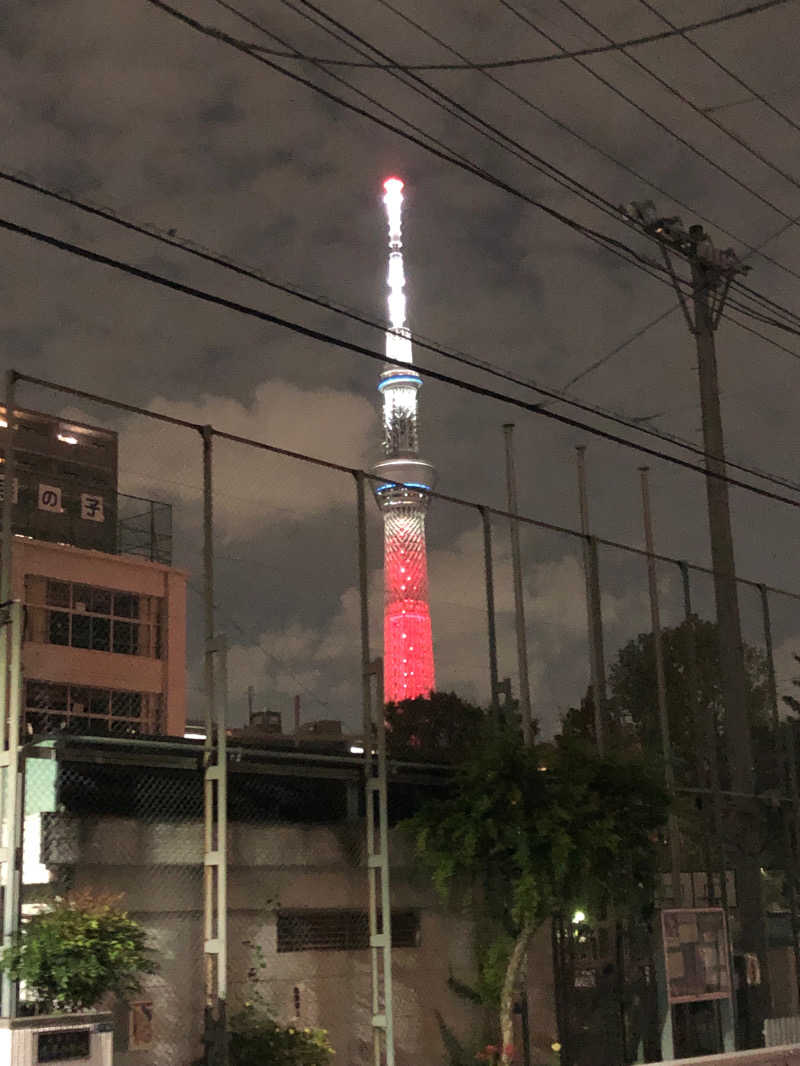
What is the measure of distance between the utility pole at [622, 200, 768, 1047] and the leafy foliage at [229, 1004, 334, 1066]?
7208 millimetres

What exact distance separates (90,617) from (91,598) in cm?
239

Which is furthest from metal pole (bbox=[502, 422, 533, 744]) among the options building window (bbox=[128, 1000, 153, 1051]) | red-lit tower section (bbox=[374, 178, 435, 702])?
red-lit tower section (bbox=[374, 178, 435, 702])

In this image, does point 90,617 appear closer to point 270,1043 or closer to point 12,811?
point 270,1043

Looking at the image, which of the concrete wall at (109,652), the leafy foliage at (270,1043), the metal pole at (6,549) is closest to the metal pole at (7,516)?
the metal pole at (6,549)

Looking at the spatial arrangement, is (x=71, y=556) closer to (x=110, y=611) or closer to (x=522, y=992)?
(x=110, y=611)

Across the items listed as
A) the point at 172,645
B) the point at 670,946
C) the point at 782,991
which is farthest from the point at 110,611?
the point at 670,946

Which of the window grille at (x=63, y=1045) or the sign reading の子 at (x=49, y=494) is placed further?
the sign reading の子 at (x=49, y=494)

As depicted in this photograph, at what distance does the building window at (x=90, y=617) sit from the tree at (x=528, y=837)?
1866cm

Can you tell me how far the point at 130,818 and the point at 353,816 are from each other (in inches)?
116

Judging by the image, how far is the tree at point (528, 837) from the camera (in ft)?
48.5

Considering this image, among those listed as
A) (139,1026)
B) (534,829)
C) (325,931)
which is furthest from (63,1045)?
(534,829)

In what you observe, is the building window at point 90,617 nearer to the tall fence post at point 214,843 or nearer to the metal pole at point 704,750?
the metal pole at point 704,750

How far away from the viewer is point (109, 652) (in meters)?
39.8

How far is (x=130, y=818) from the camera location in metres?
13.0
